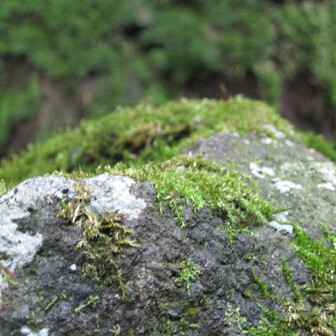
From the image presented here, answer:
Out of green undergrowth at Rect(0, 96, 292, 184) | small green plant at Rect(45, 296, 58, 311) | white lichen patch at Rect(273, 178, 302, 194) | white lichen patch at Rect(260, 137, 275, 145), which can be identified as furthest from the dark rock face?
green undergrowth at Rect(0, 96, 292, 184)

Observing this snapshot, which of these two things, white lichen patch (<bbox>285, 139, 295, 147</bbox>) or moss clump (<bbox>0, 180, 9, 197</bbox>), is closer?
moss clump (<bbox>0, 180, 9, 197</bbox>)

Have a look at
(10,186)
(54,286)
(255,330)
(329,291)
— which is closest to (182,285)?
(255,330)

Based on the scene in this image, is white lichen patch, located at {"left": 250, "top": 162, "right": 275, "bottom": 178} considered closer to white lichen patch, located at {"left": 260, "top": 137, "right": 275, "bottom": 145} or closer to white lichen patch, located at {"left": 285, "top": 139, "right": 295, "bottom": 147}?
white lichen patch, located at {"left": 260, "top": 137, "right": 275, "bottom": 145}

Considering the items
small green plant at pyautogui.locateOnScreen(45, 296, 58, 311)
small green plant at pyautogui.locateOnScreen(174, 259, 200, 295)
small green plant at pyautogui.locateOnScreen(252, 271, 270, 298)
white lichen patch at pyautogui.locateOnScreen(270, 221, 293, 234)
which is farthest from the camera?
white lichen patch at pyautogui.locateOnScreen(270, 221, 293, 234)

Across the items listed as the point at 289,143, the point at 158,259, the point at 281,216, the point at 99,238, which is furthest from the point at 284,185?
the point at 99,238

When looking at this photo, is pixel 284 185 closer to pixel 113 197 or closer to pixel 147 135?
pixel 113 197

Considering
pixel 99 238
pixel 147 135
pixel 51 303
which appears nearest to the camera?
pixel 51 303

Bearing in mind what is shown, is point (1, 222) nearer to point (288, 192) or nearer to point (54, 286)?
point (54, 286)

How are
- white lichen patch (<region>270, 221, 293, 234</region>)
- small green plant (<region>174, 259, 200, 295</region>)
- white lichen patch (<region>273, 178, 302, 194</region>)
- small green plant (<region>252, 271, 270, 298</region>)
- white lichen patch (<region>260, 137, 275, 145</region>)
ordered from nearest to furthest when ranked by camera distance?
small green plant (<region>174, 259, 200, 295</region>) → small green plant (<region>252, 271, 270, 298</region>) → white lichen patch (<region>270, 221, 293, 234</region>) → white lichen patch (<region>273, 178, 302, 194</region>) → white lichen patch (<region>260, 137, 275, 145</region>)
